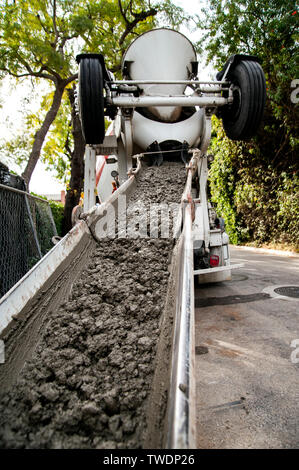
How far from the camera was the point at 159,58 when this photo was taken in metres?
4.45

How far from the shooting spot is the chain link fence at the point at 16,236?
3.37 metres

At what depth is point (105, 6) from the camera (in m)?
9.83

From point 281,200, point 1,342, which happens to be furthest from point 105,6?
point 1,342

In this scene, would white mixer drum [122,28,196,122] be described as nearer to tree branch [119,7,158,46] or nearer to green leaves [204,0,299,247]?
green leaves [204,0,299,247]

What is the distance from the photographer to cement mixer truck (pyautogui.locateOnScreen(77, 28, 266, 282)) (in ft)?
11.3

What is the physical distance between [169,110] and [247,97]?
120 cm

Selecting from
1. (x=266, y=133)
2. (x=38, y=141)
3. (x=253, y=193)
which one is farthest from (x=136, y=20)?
(x=253, y=193)

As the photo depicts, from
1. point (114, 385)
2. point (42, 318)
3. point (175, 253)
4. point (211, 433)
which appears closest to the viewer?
point (114, 385)

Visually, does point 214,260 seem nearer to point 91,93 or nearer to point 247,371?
point 247,371

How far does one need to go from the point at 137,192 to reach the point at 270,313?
7.01 ft

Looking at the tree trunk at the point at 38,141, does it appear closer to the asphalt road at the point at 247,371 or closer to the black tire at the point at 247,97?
the black tire at the point at 247,97

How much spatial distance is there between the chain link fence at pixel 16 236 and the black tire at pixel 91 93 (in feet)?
4.02

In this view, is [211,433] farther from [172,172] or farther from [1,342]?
[172,172]

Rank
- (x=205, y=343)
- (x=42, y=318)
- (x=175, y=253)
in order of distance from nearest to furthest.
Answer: (x=42, y=318) → (x=175, y=253) → (x=205, y=343)
